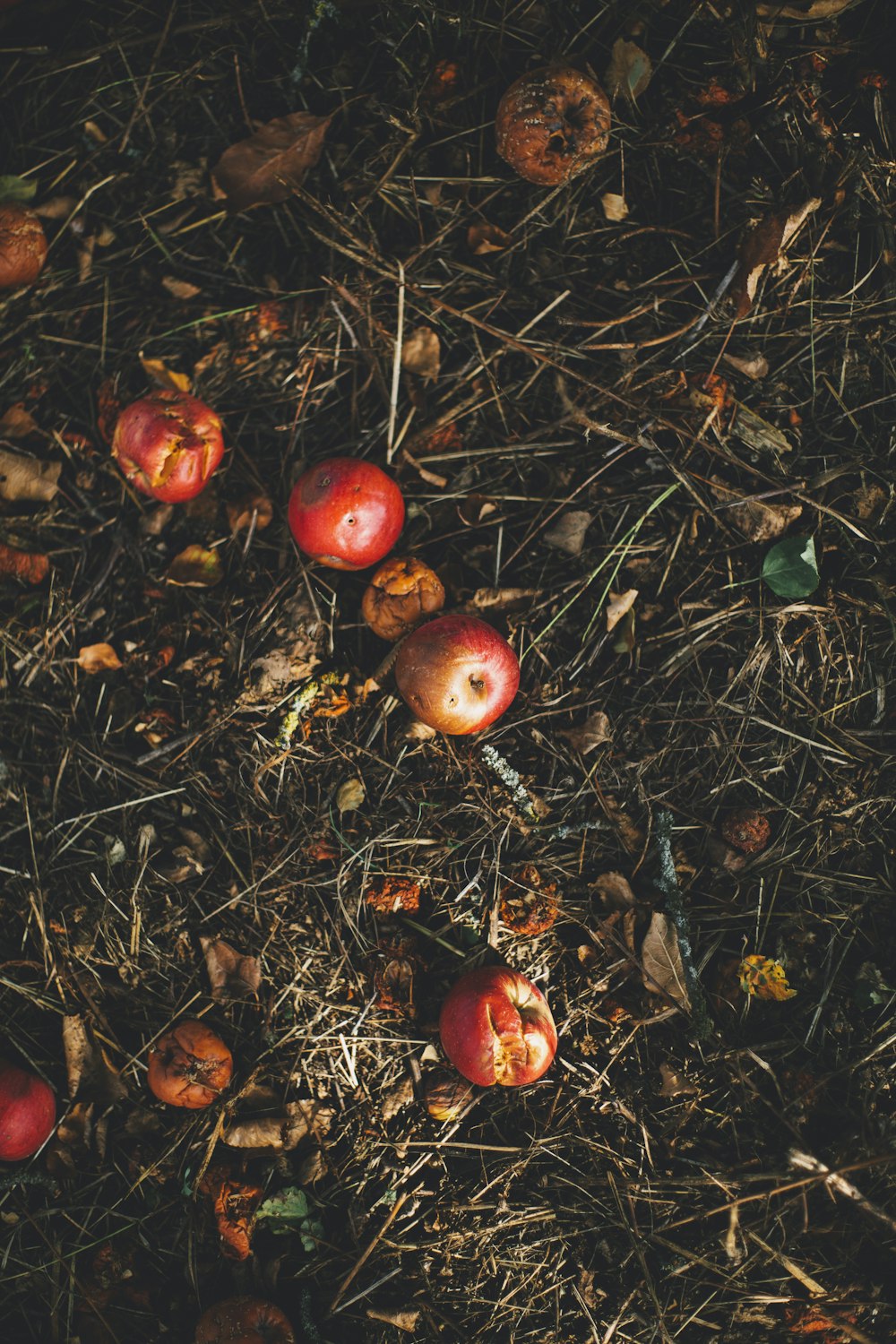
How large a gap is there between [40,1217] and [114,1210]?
250 mm

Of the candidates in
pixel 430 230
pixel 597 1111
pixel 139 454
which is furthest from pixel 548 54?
pixel 597 1111

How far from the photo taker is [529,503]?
2568 mm

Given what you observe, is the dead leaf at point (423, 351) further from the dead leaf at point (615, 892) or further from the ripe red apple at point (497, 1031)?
the ripe red apple at point (497, 1031)

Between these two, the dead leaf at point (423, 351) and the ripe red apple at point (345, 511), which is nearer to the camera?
→ the ripe red apple at point (345, 511)

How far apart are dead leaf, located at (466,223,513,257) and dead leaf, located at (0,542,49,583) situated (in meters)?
1.88

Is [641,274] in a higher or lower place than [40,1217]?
higher

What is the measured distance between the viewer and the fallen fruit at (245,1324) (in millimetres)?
2203

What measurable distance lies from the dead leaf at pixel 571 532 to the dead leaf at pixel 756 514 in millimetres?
438

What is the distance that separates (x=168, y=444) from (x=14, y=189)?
1.24 metres

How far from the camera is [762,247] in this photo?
2.42m

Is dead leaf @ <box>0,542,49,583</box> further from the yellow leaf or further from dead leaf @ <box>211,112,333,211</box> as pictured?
the yellow leaf

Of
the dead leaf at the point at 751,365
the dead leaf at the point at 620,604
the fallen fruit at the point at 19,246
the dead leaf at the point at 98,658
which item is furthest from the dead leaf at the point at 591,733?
the fallen fruit at the point at 19,246

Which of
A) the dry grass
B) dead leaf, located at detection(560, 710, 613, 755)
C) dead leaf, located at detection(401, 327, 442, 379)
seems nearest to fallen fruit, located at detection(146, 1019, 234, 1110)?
the dry grass

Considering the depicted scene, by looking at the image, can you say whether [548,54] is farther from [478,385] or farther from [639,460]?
[639,460]
